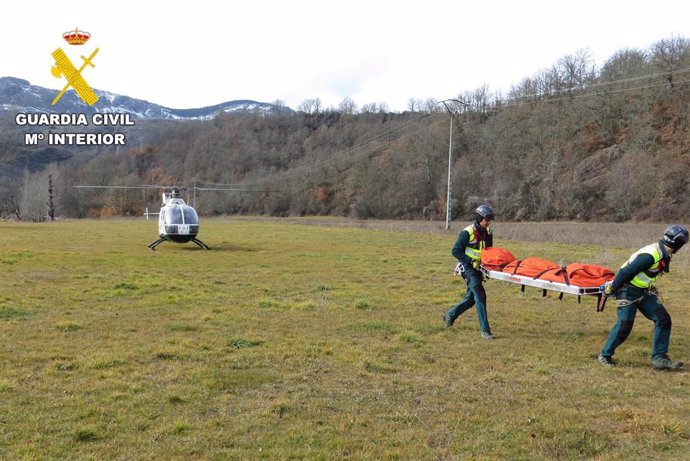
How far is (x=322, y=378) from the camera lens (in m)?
7.44

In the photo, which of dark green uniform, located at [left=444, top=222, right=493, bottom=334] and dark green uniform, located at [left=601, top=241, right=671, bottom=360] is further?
dark green uniform, located at [left=444, top=222, right=493, bottom=334]

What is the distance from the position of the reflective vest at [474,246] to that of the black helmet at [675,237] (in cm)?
306

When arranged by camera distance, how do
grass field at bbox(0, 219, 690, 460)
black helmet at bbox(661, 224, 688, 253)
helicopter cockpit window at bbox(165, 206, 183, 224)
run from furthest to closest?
helicopter cockpit window at bbox(165, 206, 183, 224) → black helmet at bbox(661, 224, 688, 253) → grass field at bbox(0, 219, 690, 460)

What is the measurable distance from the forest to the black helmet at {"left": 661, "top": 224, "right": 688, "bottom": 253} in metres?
39.0

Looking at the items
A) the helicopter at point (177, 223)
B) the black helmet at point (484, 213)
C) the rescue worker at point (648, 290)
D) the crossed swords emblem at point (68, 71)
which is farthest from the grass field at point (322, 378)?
the crossed swords emblem at point (68, 71)

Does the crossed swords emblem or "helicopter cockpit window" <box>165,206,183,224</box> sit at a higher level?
the crossed swords emblem

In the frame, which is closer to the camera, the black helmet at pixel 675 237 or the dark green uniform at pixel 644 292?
the black helmet at pixel 675 237

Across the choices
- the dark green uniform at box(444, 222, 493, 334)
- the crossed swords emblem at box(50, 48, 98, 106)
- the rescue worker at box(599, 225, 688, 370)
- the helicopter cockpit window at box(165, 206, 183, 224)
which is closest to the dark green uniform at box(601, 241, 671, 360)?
the rescue worker at box(599, 225, 688, 370)

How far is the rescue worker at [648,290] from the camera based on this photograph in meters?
7.59

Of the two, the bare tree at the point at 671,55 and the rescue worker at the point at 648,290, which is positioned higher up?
the bare tree at the point at 671,55

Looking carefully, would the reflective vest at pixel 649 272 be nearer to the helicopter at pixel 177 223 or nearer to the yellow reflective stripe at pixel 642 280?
the yellow reflective stripe at pixel 642 280

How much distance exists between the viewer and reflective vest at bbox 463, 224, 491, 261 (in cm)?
987

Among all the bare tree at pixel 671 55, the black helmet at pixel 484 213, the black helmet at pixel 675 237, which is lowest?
the black helmet at pixel 675 237

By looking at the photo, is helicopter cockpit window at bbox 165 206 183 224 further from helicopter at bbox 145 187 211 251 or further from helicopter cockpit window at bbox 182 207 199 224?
helicopter cockpit window at bbox 182 207 199 224
